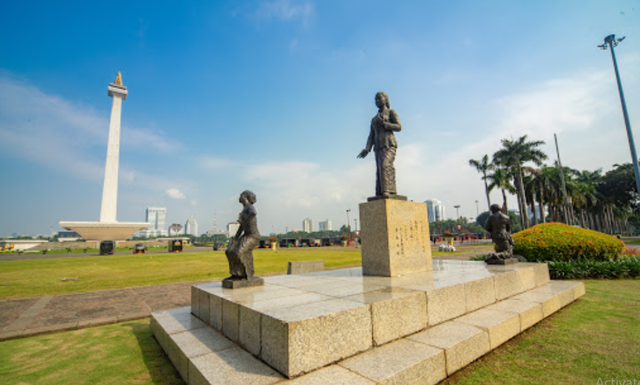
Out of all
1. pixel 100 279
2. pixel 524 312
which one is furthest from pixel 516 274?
pixel 100 279

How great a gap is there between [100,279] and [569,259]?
56.0 feet

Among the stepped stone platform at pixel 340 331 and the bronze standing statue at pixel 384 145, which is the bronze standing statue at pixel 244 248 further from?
the bronze standing statue at pixel 384 145

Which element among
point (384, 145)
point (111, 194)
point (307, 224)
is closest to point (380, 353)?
point (384, 145)

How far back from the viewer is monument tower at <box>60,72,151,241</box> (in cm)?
4903

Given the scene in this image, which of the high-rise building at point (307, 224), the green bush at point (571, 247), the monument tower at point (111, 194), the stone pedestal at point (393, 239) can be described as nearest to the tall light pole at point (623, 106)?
the green bush at point (571, 247)

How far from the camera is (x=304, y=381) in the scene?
8.12 feet

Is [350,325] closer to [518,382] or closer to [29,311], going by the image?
[518,382]

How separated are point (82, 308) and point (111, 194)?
174 ft

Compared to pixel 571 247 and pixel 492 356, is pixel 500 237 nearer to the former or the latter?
pixel 571 247

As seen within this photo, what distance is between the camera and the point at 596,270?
8.87 metres

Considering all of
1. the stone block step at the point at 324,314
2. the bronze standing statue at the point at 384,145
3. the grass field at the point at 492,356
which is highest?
the bronze standing statue at the point at 384,145

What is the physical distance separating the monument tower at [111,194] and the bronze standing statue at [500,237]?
5754cm

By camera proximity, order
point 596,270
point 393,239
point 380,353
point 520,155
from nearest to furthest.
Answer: point 380,353
point 393,239
point 596,270
point 520,155

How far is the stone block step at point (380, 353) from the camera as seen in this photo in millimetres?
2580
